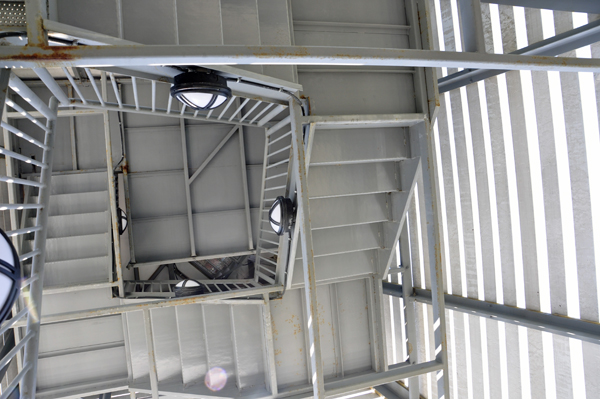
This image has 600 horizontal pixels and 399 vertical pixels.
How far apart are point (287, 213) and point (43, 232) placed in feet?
10.9

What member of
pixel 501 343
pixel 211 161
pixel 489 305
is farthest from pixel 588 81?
pixel 211 161

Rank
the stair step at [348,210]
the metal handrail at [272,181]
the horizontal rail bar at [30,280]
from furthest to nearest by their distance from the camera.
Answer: the metal handrail at [272,181], the stair step at [348,210], the horizontal rail bar at [30,280]

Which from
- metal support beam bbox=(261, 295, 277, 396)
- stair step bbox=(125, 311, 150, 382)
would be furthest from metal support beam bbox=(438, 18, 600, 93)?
stair step bbox=(125, 311, 150, 382)

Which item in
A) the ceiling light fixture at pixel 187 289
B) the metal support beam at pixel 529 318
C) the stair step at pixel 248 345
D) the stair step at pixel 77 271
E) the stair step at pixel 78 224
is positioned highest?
the stair step at pixel 78 224

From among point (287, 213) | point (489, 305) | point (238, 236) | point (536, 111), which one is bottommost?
point (489, 305)

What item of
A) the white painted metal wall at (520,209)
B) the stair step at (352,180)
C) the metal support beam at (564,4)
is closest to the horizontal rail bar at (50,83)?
the stair step at (352,180)

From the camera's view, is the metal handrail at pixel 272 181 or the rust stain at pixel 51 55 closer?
the rust stain at pixel 51 55

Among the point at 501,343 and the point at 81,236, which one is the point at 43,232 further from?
the point at 501,343

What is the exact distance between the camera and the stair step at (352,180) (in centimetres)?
617

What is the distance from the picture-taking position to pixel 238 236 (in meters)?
9.02

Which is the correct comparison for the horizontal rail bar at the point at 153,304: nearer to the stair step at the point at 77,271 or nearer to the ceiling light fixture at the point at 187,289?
the ceiling light fixture at the point at 187,289

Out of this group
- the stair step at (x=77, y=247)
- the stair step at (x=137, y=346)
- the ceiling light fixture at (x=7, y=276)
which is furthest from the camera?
the stair step at (x=137, y=346)

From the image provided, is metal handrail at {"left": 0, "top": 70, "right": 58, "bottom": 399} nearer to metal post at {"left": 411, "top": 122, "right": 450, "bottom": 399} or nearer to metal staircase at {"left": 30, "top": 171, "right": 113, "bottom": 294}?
metal staircase at {"left": 30, "top": 171, "right": 113, "bottom": 294}

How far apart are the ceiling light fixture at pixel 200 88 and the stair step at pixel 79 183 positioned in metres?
5.19
